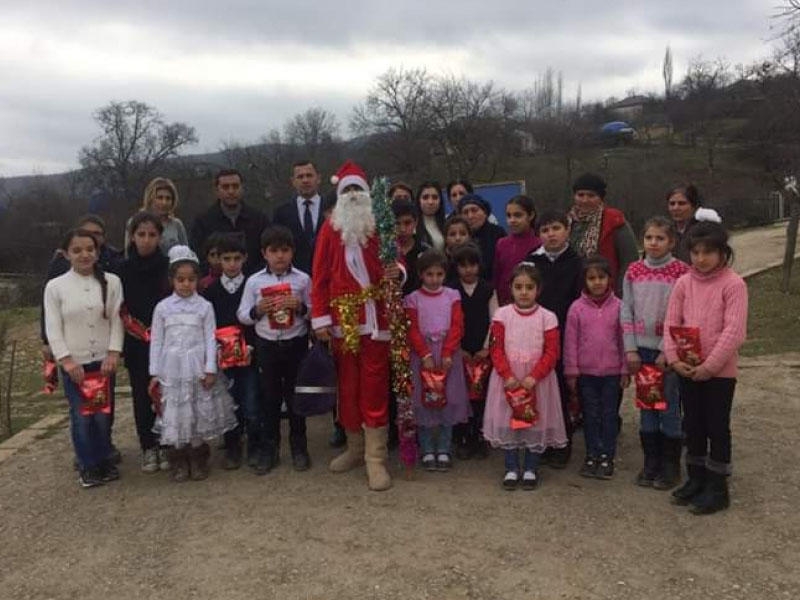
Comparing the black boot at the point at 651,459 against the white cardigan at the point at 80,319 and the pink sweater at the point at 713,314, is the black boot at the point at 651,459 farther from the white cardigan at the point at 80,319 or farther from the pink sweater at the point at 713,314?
the white cardigan at the point at 80,319

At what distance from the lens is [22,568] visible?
156 inches

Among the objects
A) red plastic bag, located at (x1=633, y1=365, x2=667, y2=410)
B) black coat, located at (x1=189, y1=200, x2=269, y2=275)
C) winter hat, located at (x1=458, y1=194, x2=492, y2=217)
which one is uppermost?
winter hat, located at (x1=458, y1=194, x2=492, y2=217)

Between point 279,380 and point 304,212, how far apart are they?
175 cm

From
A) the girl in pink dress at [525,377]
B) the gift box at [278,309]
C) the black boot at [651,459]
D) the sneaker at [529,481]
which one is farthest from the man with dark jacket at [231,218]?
the black boot at [651,459]

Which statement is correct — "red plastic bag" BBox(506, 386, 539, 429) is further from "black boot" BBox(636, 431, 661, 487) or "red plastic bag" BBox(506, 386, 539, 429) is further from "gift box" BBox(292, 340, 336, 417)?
"gift box" BBox(292, 340, 336, 417)

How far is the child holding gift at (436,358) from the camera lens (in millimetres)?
4965

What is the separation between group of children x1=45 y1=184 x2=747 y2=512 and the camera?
4.59 metres

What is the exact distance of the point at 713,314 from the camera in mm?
4152

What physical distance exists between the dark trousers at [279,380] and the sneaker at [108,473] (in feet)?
3.65

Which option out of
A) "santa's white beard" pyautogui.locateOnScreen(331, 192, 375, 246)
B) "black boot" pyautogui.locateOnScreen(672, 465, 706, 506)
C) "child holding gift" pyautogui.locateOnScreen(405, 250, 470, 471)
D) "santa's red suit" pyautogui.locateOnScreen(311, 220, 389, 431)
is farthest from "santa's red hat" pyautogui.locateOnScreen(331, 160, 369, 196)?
"black boot" pyautogui.locateOnScreen(672, 465, 706, 506)

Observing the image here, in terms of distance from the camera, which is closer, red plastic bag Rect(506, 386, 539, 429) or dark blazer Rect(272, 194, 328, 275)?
red plastic bag Rect(506, 386, 539, 429)

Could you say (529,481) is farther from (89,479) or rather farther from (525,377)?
(89,479)

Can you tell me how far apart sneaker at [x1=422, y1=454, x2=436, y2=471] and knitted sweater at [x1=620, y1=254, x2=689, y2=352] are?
61.1 inches

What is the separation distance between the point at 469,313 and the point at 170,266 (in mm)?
2128
